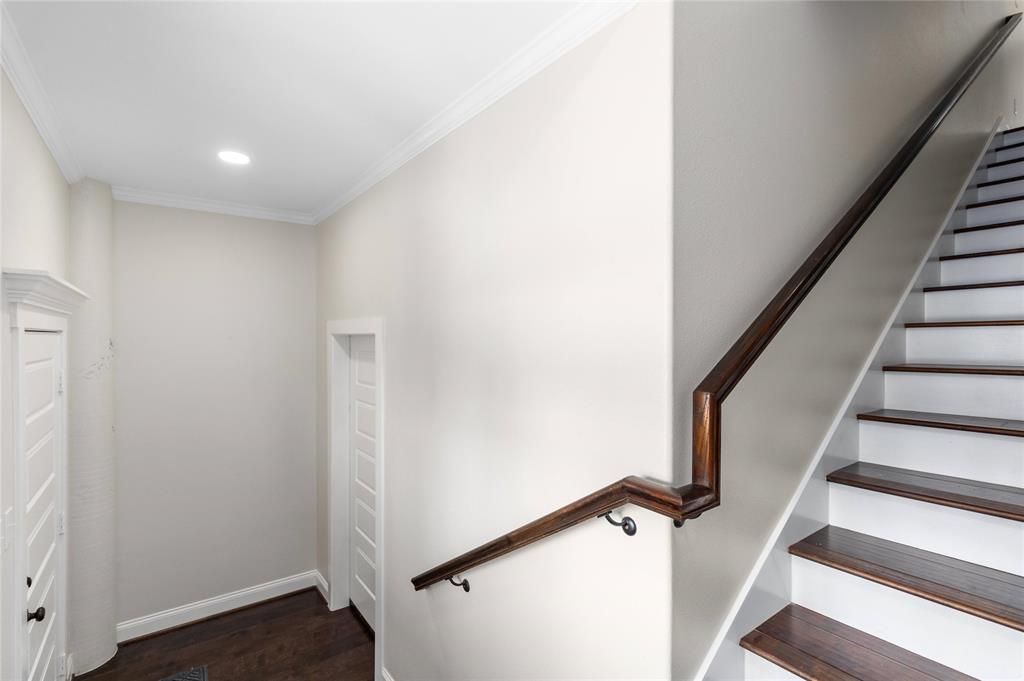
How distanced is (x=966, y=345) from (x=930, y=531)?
886 mm

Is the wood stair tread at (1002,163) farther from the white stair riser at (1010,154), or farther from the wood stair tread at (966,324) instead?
the wood stair tread at (966,324)

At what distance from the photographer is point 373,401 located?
3.24 metres

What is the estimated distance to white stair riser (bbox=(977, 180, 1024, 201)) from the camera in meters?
2.56

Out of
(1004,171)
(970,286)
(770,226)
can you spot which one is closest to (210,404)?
(770,226)

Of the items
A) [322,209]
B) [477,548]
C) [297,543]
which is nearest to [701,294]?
[477,548]

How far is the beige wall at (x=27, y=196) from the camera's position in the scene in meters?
1.68

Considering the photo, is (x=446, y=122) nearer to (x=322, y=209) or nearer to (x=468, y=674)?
(x=322, y=209)

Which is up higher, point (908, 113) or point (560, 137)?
point (908, 113)

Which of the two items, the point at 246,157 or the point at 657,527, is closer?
the point at 657,527

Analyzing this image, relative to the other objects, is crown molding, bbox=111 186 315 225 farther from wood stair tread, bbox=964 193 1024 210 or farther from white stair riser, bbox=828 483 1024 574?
wood stair tread, bbox=964 193 1024 210

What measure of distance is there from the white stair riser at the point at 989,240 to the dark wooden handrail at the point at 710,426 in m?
0.96

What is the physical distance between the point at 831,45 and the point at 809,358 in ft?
3.41

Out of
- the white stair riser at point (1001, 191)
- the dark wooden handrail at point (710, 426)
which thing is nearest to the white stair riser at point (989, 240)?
the white stair riser at point (1001, 191)

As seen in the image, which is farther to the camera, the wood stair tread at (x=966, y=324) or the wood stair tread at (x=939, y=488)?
the wood stair tread at (x=966, y=324)
